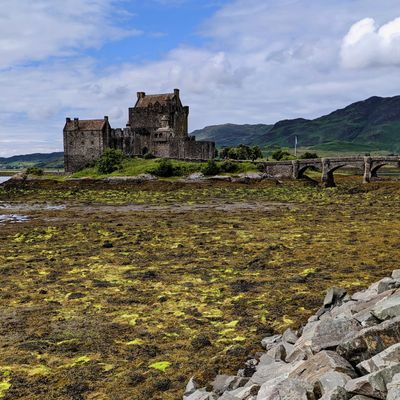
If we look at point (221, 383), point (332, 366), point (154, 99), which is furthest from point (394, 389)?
point (154, 99)

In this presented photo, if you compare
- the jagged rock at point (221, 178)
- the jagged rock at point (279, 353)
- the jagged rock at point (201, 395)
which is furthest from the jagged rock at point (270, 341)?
the jagged rock at point (221, 178)

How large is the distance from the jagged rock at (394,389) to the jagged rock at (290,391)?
107 centimetres

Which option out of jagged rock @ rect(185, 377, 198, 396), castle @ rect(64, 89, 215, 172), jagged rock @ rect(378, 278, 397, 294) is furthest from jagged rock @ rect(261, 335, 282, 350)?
castle @ rect(64, 89, 215, 172)

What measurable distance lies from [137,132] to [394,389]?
354 feet

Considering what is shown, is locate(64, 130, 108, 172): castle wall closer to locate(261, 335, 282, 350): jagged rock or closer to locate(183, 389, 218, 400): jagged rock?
locate(261, 335, 282, 350): jagged rock

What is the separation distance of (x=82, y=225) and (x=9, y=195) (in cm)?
4054

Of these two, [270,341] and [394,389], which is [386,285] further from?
[394,389]

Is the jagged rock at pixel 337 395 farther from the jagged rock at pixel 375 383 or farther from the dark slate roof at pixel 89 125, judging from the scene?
the dark slate roof at pixel 89 125

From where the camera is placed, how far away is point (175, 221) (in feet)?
114

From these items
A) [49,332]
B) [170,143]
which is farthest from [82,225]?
[170,143]

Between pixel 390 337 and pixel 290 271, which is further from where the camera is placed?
pixel 290 271

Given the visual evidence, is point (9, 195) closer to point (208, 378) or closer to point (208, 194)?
point (208, 194)

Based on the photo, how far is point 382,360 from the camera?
6668 millimetres

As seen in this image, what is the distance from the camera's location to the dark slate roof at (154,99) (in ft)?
363
